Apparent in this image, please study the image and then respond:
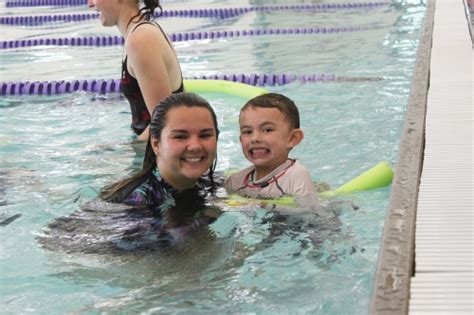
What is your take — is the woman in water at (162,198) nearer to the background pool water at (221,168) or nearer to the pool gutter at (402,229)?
the background pool water at (221,168)

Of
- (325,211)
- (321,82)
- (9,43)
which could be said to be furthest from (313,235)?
(9,43)

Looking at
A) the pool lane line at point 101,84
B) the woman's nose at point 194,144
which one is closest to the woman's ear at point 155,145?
the woman's nose at point 194,144

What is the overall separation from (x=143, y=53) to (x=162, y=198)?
913mm

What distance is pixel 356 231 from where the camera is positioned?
311 cm

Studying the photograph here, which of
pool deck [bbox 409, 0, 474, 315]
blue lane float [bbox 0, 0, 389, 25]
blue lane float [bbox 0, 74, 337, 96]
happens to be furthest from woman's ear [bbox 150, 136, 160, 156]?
blue lane float [bbox 0, 0, 389, 25]

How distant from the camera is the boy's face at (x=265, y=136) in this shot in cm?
315

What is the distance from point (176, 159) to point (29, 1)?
41.1 feet

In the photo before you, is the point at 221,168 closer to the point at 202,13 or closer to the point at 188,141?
the point at 188,141

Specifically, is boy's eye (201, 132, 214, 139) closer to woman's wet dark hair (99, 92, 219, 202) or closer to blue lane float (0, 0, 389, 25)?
woman's wet dark hair (99, 92, 219, 202)

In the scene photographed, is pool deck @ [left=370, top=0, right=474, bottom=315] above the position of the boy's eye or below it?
below

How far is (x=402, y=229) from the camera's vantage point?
232 centimetres

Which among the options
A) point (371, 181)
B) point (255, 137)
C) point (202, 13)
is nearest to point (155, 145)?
point (255, 137)

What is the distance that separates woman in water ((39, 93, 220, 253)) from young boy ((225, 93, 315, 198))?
8.2 inches

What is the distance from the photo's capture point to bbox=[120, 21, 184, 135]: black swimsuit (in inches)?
155
